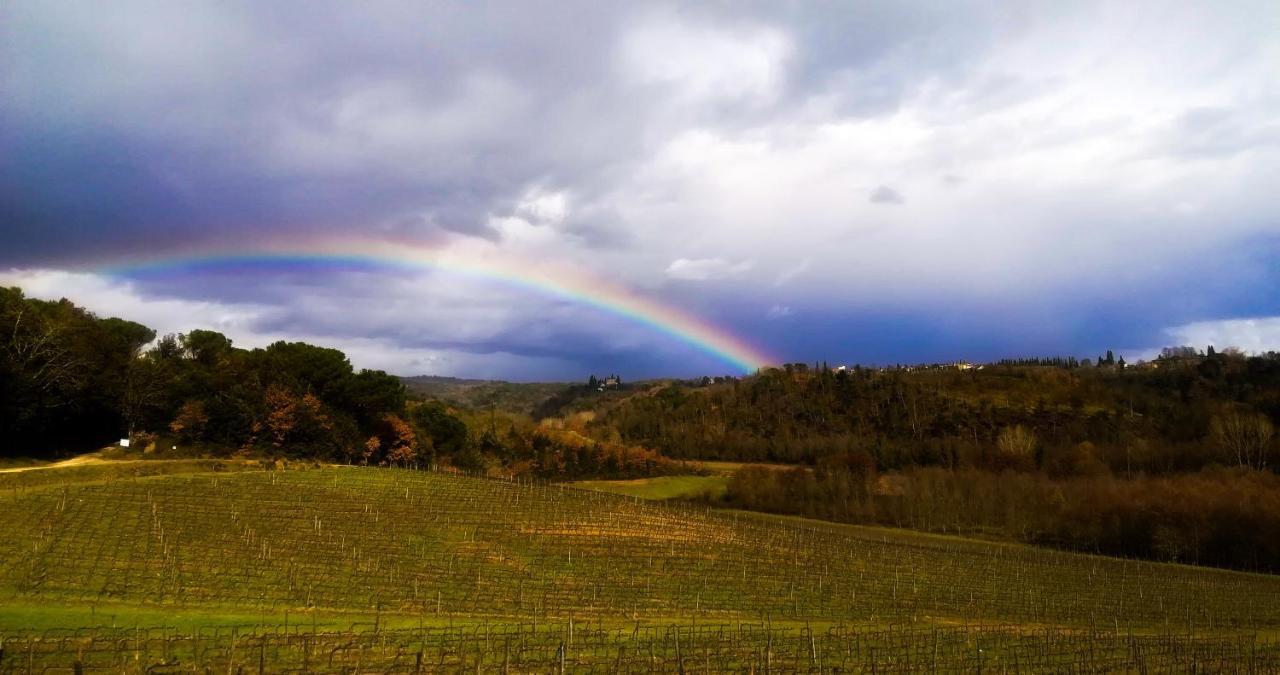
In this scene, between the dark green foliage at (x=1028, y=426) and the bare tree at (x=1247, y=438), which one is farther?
the dark green foliage at (x=1028, y=426)

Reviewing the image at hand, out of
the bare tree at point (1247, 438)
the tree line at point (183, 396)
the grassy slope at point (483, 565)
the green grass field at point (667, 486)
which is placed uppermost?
the tree line at point (183, 396)

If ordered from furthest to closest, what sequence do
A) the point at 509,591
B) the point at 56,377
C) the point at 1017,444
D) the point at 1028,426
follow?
the point at 1028,426 < the point at 1017,444 < the point at 56,377 < the point at 509,591

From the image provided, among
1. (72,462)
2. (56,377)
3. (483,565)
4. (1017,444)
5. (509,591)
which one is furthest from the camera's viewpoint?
(1017,444)

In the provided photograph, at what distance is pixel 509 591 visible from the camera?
3594 centimetres

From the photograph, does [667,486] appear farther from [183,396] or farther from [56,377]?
[56,377]

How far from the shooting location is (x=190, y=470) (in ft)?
199

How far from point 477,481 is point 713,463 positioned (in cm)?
9565

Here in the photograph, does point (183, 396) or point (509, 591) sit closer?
point (509, 591)

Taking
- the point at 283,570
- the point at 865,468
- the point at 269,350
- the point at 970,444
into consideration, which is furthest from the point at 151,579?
the point at 970,444

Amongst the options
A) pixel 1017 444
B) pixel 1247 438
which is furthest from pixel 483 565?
pixel 1247 438

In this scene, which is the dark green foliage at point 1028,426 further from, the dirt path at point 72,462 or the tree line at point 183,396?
the dirt path at point 72,462

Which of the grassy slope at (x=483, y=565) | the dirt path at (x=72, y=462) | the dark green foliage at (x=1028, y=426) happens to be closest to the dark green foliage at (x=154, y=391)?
the dirt path at (x=72, y=462)

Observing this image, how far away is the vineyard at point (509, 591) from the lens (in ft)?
77.5

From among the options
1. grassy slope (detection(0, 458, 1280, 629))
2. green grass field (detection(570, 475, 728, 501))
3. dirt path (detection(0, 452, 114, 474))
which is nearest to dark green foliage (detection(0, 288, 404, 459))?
dirt path (detection(0, 452, 114, 474))
